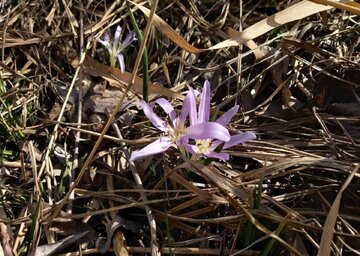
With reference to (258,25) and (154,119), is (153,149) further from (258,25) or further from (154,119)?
(258,25)

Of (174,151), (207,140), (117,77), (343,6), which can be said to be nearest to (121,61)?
(117,77)

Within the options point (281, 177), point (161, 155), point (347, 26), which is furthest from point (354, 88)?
point (161, 155)

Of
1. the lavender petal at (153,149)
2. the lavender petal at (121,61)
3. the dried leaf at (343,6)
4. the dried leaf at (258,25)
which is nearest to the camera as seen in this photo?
the lavender petal at (153,149)

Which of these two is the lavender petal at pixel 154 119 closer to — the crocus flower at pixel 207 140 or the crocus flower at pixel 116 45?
the crocus flower at pixel 207 140

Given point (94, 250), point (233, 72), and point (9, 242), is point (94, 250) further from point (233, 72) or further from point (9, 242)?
point (233, 72)

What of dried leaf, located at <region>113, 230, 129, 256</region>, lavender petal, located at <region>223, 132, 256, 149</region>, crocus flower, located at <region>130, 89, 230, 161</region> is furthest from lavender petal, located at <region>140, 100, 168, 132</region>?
dried leaf, located at <region>113, 230, 129, 256</region>

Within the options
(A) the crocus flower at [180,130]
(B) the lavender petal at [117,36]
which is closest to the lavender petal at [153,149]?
(A) the crocus flower at [180,130]
